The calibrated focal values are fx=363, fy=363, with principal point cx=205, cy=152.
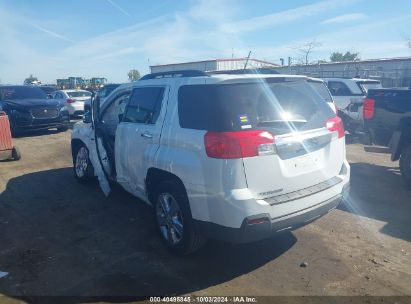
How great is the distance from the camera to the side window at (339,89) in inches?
507

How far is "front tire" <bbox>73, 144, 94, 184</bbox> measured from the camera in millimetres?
6488

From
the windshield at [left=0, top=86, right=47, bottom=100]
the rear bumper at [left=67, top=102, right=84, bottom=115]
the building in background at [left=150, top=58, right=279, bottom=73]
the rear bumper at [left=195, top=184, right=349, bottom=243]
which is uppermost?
the building in background at [left=150, top=58, right=279, bottom=73]

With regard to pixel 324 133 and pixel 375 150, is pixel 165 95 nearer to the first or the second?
pixel 324 133

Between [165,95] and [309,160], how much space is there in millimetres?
1719

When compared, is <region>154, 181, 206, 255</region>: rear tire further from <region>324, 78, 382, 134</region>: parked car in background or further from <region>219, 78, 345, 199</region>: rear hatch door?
<region>324, 78, 382, 134</region>: parked car in background

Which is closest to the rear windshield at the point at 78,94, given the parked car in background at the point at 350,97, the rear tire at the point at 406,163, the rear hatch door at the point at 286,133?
the parked car in background at the point at 350,97

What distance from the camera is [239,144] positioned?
321 cm

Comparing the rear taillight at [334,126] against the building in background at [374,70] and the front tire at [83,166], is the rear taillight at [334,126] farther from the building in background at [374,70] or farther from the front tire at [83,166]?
the building in background at [374,70]

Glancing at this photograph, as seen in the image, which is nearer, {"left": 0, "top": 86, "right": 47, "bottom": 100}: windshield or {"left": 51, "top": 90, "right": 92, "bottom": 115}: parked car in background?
{"left": 0, "top": 86, "right": 47, "bottom": 100}: windshield

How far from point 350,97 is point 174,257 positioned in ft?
34.6

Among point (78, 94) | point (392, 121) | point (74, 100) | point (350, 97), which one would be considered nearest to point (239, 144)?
point (392, 121)

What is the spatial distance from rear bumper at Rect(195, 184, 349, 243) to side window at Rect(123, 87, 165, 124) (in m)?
1.46

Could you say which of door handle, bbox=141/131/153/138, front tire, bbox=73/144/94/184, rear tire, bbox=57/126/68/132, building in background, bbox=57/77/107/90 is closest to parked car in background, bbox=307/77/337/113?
door handle, bbox=141/131/153/138

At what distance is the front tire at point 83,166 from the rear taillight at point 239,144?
3.77 m
